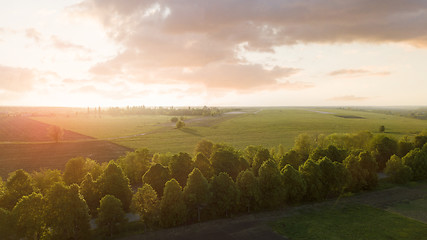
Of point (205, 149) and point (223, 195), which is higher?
point (205, 149)

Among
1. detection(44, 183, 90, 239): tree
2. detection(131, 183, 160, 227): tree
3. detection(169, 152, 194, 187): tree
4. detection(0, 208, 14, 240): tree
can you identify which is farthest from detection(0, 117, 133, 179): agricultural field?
detection(131, 183, 160, 227): tree

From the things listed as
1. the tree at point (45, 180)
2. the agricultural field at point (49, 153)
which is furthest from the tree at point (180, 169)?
the agricultural field at point (49, 153)

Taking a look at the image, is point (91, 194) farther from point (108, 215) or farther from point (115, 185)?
point (108, 215)

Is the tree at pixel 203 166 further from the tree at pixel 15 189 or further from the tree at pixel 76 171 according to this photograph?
the tree at pixel 15 189

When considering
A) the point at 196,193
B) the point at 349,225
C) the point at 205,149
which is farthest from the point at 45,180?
the point at 349,225

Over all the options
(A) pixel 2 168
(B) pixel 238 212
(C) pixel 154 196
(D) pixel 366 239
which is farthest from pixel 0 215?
(A) pixel 2 168
